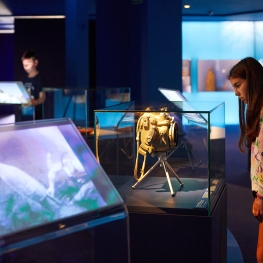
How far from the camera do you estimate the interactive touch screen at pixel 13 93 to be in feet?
22.0

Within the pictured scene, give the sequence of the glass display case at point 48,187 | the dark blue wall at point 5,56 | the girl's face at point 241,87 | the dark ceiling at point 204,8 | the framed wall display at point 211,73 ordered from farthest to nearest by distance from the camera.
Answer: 1. the dark blue wall at point 5,56
2. the framed wall display at point 211,73
3. the dark ceiling at point 204,8
4. the girl's face at point 241,87
5. the glass display case at point 48,187

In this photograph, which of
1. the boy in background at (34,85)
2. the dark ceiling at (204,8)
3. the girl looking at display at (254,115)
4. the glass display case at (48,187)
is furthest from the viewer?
the dark ceiling at (204,8)

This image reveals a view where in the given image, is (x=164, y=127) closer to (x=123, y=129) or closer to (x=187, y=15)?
(x=123, y=129)

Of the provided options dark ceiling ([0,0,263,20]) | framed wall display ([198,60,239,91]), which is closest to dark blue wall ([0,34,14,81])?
dark ceiling ([0,0,263,20])

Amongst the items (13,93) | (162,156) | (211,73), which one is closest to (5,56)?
(211,73)

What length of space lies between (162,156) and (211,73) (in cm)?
1251

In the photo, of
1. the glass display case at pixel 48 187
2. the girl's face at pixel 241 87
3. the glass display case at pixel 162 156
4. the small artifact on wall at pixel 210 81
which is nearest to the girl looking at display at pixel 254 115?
the girl's face at pixel 241 87

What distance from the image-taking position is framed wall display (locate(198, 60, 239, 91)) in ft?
51.1

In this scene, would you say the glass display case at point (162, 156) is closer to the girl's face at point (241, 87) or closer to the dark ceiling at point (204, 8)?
the girl's face at point (241, 87)

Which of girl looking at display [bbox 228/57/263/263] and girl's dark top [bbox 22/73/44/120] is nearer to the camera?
girl looking at display [bbox 228/57/263/263]

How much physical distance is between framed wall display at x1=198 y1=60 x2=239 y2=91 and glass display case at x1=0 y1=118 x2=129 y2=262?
13801 millimetres

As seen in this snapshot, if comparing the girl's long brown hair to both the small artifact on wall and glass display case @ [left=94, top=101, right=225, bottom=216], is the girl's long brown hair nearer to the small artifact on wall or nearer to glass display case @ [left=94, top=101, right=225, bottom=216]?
glass display case @ [left=94, top=101, right=225, bottom=216]

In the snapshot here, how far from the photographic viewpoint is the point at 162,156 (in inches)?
131

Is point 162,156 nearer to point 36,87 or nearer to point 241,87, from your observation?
point 241,87
